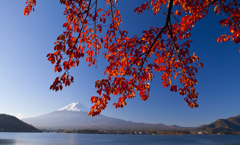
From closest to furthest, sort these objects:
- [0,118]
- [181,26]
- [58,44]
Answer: [58,44]
[181,26]
[0,118]

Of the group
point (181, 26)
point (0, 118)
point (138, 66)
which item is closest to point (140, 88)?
point (138, 66)

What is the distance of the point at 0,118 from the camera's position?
129125 mm

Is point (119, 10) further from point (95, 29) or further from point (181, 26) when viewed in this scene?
point (181, 26)

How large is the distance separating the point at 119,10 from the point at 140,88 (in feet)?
9.72

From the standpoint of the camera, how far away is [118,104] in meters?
5.21

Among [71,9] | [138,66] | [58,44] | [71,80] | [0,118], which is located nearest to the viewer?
[58,44]

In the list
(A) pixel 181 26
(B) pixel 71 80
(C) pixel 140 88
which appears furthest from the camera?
(C) pixel 140 88

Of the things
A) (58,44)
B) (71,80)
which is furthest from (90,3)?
(71,80)

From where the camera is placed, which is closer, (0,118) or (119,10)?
(119,10)

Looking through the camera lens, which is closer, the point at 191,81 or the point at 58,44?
the point at 58,44

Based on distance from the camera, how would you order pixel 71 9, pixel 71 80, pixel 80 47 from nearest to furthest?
pixel 71 80 < pixel 80 47 < pixel 71 9

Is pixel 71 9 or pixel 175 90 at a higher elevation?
pixel 71 9

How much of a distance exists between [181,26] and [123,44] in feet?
7.39

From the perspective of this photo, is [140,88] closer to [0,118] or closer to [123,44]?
[123,44]
